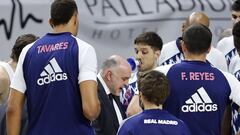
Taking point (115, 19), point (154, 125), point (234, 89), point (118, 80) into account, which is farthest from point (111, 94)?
point (115, 19)

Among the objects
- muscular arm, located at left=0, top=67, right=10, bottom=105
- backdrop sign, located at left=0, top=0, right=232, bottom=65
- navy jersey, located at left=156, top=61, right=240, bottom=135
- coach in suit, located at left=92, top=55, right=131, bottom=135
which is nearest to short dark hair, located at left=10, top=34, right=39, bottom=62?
muscular arm, located at left=0, top=67, right=10, bottom=105

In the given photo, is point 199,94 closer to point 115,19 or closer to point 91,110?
point 91,110

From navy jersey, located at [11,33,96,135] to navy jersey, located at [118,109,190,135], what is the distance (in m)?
0.54

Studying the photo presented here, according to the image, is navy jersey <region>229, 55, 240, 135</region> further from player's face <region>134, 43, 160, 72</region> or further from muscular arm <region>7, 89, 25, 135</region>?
muscular arm <region>7, 89, 25, 135</region>

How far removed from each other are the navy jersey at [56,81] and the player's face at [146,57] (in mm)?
1641

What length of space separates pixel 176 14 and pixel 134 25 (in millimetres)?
514

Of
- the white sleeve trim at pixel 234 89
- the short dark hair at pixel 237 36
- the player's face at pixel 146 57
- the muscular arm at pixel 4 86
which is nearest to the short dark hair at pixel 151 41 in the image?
the player's face at pixel 146 57

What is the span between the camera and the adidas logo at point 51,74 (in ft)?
18.8

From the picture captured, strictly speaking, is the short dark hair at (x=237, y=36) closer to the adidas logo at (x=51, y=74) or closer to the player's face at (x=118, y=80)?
the player's face at (x=118, y=80)

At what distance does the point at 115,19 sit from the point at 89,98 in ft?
14.7

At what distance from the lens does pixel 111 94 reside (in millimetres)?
6820

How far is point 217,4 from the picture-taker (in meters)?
10.4

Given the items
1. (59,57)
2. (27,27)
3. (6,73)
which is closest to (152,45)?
(6,73)

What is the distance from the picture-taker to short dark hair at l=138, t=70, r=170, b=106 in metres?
5.38
